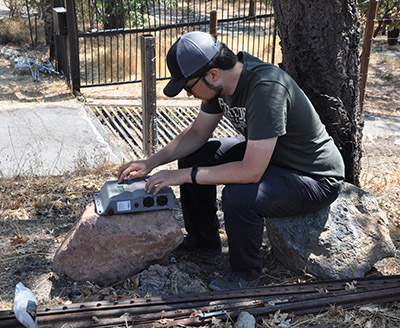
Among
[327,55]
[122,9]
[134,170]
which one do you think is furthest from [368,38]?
[122,9]

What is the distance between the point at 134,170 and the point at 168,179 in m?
0.35

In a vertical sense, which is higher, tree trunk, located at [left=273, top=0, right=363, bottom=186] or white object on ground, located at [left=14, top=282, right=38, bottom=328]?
tree trunk, located at [left=273, top=0, right=363, bottom=186]

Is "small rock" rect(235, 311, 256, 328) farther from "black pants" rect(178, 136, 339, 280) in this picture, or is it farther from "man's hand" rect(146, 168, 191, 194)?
"man's hand" rect(146, 168, 191, 194)

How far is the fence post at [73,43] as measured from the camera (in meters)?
7.59

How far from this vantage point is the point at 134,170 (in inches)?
128

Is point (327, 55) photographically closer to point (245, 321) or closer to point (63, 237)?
point (245, 321)

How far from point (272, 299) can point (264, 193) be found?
0.59 metres

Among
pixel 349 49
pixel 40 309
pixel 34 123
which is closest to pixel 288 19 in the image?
pixel 349 49

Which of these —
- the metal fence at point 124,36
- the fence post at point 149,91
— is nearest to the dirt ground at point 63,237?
the fence post at point 149,91

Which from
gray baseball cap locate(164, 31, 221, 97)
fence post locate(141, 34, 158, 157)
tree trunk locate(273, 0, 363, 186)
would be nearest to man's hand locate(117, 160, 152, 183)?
gray baseball cap locate(164, 31, 221, 97)

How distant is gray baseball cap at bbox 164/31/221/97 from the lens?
2.85 m

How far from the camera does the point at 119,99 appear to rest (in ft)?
27.4

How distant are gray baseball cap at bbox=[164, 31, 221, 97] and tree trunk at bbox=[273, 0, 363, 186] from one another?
1188 millimetres

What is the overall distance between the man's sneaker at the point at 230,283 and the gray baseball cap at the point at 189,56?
1.15 metres
